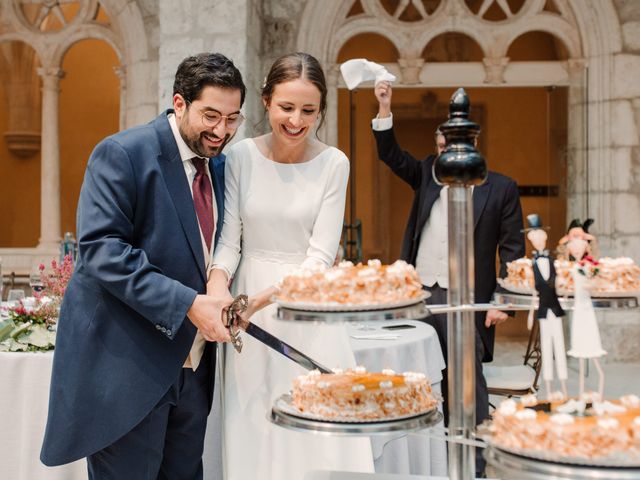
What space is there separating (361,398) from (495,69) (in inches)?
245

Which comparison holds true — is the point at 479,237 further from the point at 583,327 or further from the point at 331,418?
the point at 583,327

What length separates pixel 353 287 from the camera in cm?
167

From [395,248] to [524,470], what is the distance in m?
10.9

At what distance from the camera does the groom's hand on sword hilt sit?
203 cm

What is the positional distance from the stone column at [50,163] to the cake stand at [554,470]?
7.25m

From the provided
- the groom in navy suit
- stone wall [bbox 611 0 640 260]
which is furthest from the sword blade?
stone wall [bbox 611 0 640 260]

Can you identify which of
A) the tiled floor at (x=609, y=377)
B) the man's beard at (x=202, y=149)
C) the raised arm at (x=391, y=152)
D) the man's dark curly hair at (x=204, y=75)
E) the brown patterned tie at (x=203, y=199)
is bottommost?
the tiled floor at (x=609, y=377)

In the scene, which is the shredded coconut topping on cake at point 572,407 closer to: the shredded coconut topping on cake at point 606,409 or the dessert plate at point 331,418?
the shredded coconut topping on cake at point 606,409

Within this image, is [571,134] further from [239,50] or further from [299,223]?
[299,223]

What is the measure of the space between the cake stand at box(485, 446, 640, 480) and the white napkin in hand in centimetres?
160

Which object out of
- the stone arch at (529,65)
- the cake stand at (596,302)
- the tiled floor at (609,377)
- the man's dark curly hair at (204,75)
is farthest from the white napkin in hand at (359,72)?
the stone arch at (529,65)

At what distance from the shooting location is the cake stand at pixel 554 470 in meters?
1.32

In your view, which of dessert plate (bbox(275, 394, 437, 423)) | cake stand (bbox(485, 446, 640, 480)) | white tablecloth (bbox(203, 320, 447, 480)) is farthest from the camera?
white tablecloth (bbox(203, 320, 447, 480))

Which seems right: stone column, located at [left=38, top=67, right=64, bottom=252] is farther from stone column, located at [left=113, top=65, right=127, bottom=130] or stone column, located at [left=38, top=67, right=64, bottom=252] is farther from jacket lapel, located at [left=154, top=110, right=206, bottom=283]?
jacket lapel, located at [left=154, top=110, right=206, bottom=283]
